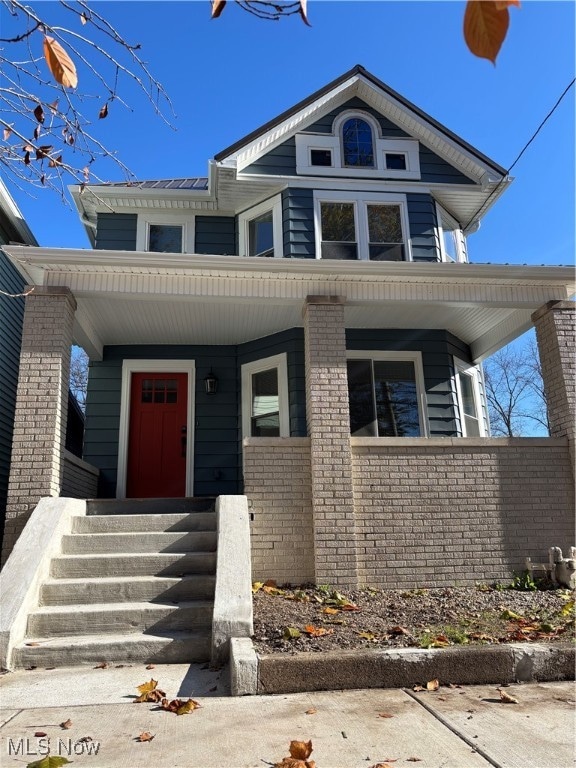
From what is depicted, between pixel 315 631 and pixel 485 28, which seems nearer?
pixel 485 28

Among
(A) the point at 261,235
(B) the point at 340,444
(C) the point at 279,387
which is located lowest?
(B) the point at 340,444

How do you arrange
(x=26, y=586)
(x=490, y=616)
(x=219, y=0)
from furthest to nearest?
(x=490, y=616) → (x=26, y=586) → (x=219, y=0)

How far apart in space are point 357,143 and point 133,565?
8.28 metres

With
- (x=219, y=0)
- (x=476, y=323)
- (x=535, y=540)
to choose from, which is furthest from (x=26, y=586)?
A: (x=476, y=323)

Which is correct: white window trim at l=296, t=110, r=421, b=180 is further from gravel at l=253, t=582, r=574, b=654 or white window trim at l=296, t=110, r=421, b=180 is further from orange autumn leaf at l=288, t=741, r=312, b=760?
orange autumn leaf at l=288, t=741, r=312, b=760

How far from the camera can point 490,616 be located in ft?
16.4

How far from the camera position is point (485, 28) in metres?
1.21

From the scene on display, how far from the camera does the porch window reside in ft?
29.8

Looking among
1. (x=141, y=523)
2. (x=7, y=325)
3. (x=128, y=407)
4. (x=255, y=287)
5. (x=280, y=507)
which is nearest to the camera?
(x=141, y=523)

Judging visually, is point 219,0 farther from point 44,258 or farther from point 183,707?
point 44,258

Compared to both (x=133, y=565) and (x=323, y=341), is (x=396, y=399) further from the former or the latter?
(x=133, y=565)

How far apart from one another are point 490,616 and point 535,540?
2116mm

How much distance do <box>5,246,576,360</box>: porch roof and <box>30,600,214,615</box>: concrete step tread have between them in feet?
12.4

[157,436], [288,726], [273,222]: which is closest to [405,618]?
[288,726]
